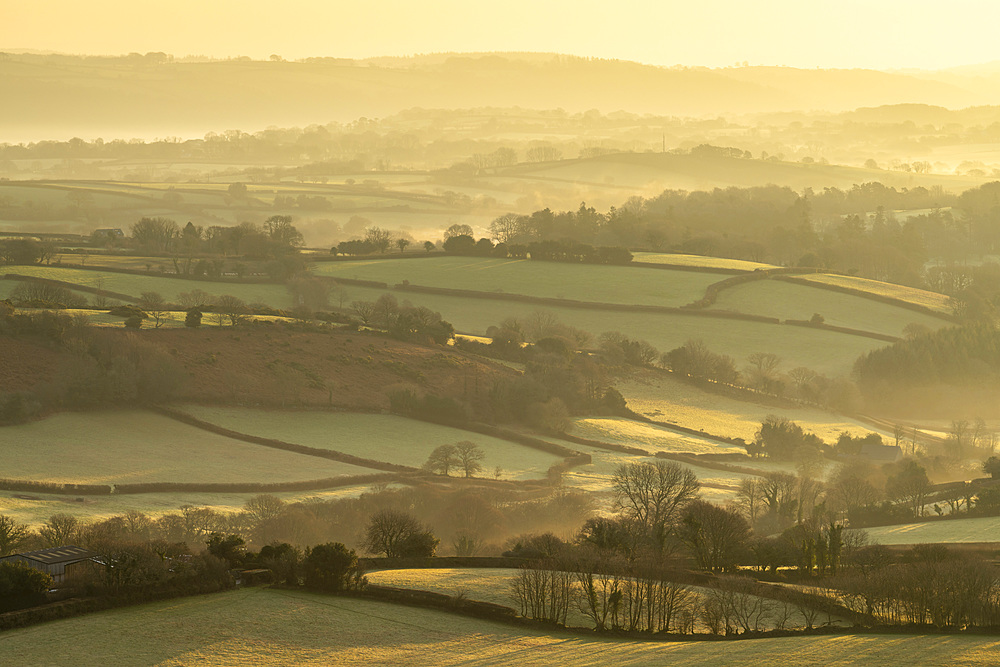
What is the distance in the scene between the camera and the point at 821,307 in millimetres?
127188

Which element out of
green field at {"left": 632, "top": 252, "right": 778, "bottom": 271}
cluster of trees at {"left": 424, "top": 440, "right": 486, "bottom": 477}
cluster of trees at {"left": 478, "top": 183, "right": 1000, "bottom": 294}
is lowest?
cluster of trees at {"left": 424, "top": 440, "right": 486, "bottom": 477}

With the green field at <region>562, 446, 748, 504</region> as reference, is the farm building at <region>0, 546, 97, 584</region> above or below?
above

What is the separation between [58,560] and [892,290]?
11713cm

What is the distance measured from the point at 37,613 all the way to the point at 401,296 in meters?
88.4

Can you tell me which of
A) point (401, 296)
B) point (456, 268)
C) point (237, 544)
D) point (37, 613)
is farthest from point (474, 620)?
point (456, 268)

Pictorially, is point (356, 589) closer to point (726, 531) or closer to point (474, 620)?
point (474, 620)

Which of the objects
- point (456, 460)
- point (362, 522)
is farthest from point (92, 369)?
point (362, 522)

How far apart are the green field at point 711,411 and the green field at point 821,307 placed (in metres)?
26.7

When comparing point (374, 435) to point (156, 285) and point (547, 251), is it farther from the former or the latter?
point (547, 251)

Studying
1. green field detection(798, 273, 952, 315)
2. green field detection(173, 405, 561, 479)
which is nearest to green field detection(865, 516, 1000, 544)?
green field detection(173, 405, 561, 479)

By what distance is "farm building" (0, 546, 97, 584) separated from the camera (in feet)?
132

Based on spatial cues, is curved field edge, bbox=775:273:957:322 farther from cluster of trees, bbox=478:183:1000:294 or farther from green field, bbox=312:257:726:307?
green field, bbox=312:257:726:307

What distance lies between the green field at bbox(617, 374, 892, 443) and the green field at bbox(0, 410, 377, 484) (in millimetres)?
31382

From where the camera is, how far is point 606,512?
63812 mm
